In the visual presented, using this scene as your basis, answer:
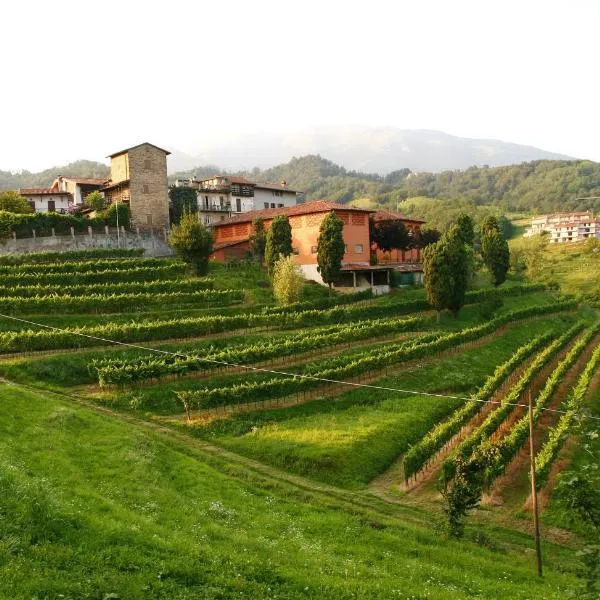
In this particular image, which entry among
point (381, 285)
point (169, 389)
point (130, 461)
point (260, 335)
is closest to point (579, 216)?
point (381, 285)

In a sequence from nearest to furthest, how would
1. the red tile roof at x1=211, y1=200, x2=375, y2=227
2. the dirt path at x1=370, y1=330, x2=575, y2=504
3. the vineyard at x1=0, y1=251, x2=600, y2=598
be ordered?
the dirt path at x1=370, y1=330, x2=575, y2=504 < the vineyard at x1=0, y1=251, x2=600, y2=598 < the red tile roof at x1=211, y1=200, x2=375, y2=227

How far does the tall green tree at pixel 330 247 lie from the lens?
61000 millimetres

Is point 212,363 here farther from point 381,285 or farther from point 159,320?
point 381,285

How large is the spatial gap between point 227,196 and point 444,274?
44628 millimetres

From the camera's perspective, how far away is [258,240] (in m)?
69.8

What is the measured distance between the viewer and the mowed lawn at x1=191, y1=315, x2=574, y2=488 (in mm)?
31578

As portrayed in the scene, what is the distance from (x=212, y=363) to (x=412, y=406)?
13238 millimetres

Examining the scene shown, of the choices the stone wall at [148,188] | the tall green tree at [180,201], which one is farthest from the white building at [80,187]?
the stone wall at [148,188]

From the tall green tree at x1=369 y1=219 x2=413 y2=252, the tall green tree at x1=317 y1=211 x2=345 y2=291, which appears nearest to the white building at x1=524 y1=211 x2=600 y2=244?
the tall green tree at x1=369 y1=219 x2=413 y2=252

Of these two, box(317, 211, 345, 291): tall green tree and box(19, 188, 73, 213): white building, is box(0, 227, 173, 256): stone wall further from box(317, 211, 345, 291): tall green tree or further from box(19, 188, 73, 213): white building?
box(317, 211, 345, 291): tall green tree

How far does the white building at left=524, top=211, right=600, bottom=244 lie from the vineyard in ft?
359

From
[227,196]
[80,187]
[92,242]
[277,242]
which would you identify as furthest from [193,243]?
[227,196]

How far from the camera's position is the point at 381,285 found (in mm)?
66875

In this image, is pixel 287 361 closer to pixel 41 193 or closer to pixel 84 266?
pixel 84 266
